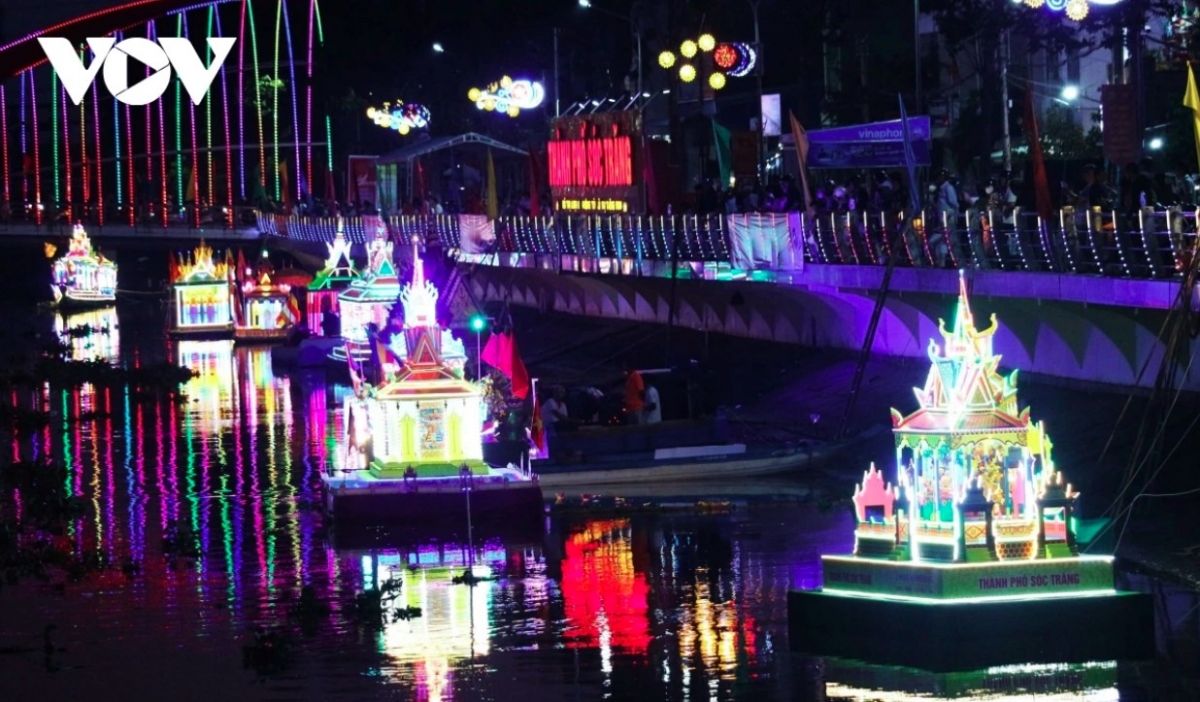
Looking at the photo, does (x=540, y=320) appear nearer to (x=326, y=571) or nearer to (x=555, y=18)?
(x=555, y=18)

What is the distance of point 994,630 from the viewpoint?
51.2 ft

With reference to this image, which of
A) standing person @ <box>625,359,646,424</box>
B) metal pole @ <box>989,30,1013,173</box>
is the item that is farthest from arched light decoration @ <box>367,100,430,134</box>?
standing person @ <box>625,359,646,424</box>

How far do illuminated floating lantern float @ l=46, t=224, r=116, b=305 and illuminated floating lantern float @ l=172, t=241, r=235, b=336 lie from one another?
15.0 m

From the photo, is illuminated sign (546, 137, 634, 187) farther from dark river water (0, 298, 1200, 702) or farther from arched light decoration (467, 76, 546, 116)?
dark river water (0, 298, 1200, 702)

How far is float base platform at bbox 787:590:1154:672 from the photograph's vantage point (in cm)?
1563

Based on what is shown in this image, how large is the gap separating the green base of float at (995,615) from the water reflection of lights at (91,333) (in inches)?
1399

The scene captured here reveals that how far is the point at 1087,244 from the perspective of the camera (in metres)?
26.3

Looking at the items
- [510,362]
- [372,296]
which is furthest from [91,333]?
[510,362]

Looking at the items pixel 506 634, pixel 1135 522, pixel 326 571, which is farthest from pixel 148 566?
pixel 1135 522

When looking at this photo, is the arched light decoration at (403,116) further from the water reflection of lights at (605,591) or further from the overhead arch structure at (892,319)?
the water reflection of lights at (605,591)

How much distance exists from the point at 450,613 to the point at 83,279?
6007cm

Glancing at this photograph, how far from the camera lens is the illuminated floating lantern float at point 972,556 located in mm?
15711

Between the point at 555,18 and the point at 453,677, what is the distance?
206ft

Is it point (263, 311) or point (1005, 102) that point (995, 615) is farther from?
point (263, 311)
